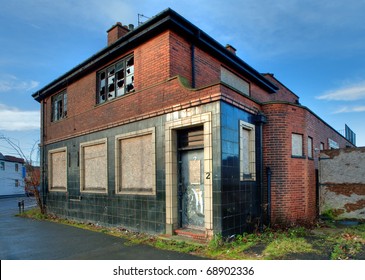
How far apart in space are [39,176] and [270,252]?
14.9 meters

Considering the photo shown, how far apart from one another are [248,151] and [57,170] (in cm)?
1055

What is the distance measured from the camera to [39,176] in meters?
16.4

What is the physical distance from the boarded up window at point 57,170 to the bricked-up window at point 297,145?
1050 centimetres

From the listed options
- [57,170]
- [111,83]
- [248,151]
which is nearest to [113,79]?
[111,83]

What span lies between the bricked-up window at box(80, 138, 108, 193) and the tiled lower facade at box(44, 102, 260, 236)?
0.04 metres

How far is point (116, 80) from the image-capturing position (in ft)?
34.9

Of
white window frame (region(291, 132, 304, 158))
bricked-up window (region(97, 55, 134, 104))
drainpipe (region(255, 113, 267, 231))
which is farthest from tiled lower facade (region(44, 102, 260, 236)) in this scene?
bricked-up window (region(97, 55, 134, 104))

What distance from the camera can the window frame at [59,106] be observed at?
1413 centimetres

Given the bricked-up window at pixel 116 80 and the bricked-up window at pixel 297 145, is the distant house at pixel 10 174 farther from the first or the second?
the bricked-up window at pixel 297 145

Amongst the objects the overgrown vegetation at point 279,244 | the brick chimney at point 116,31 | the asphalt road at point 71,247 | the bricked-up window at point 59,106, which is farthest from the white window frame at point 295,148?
the bricked-up window at point 59,106

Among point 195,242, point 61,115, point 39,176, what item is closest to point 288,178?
point 195,242

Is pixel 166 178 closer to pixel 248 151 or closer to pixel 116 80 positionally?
pixel 248 151

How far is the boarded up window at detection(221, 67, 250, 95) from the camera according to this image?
433 inches
